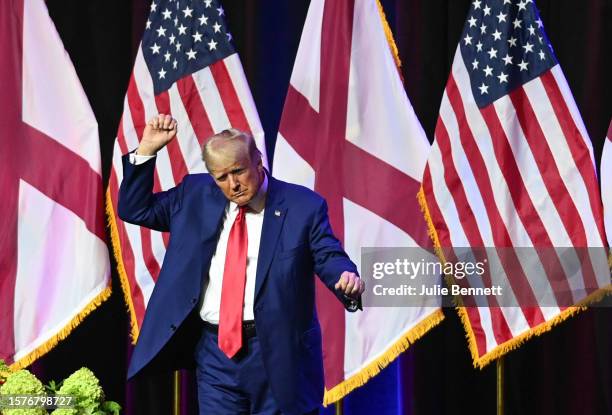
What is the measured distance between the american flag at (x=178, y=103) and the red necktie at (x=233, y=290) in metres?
1.50

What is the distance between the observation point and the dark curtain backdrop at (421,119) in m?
4.80

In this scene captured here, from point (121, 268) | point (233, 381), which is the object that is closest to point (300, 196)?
point (233, 381)

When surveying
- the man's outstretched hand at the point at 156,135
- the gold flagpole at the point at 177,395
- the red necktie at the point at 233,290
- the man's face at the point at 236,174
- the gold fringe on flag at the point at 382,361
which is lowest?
the gold flagpole at the point at 177,395

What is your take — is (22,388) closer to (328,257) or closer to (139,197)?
(139,197)

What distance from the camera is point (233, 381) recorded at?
311 centimetres

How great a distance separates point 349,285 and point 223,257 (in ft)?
1.66

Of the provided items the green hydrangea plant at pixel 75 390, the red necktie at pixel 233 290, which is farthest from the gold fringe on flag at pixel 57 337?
the green hydrangea plant at pixel 75 390

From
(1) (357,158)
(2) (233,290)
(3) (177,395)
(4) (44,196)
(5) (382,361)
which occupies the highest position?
(1) (357,158)

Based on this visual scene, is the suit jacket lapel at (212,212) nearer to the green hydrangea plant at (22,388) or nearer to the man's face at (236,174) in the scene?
the man's face at (236,174)

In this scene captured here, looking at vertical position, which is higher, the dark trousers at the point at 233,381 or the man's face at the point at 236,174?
the man's face at the point at 236,174

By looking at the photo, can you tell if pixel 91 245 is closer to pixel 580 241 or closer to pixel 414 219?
pixel 414 219

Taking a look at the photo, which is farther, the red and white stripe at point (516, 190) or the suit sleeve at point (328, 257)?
the red and white stripe at point (516, 190)

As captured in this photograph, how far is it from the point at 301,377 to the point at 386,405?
2.05 m

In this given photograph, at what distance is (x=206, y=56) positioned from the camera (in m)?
4.59
